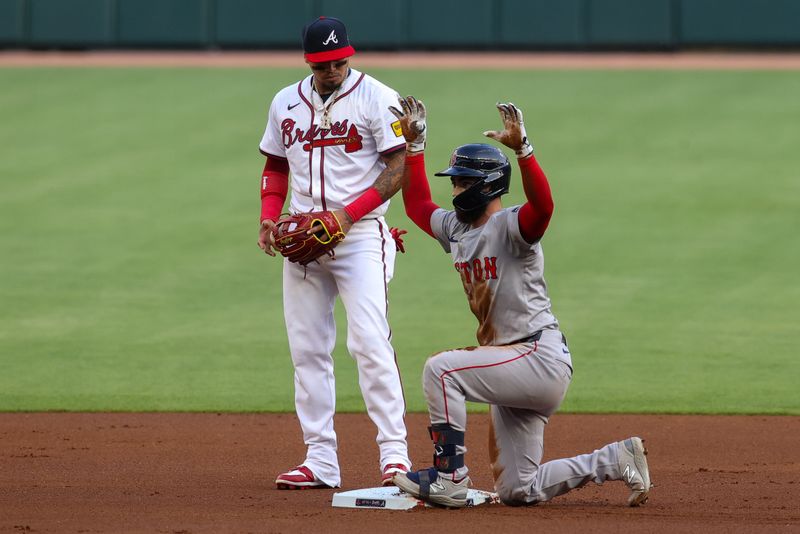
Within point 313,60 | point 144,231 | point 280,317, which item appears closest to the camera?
point 313,60

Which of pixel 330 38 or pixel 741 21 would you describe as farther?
pixel 741 21

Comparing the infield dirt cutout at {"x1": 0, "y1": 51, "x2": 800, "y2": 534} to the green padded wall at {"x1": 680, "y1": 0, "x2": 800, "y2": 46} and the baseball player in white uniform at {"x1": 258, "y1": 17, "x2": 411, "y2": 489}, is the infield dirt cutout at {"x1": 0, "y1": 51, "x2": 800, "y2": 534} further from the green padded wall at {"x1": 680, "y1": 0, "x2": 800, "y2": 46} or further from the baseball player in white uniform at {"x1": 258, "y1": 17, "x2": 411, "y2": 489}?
the green padded wall at {"x1": 680, "y1": 0, "x2": 800, "y2": 46}


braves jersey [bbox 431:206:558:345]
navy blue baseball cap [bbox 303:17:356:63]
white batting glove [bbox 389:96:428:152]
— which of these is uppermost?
navy blue baseball cap [bbox 303:17:356:63]

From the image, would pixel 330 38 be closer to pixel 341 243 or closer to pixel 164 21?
pixel 341 243

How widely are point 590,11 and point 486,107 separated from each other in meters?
4.45

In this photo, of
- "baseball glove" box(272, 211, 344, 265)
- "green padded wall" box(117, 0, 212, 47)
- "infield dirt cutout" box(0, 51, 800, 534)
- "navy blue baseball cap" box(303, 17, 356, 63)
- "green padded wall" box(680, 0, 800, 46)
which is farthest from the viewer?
"green padded wall" box(117, 0, 212, 47)

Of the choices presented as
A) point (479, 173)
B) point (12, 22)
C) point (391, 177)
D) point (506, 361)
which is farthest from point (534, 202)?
point (12, 22)

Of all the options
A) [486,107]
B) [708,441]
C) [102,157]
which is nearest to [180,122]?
[102,157]

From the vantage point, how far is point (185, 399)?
28.5 feet

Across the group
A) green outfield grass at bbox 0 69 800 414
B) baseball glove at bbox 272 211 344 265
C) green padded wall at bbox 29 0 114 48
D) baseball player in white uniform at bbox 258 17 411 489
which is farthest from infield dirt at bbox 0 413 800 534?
green padded wall at bbox 29 0 114 48

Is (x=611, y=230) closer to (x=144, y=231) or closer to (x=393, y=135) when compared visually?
(x=144, y=231)

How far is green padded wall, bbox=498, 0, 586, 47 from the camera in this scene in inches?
902

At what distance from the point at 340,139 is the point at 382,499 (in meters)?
1.76

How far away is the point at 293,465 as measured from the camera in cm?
682
